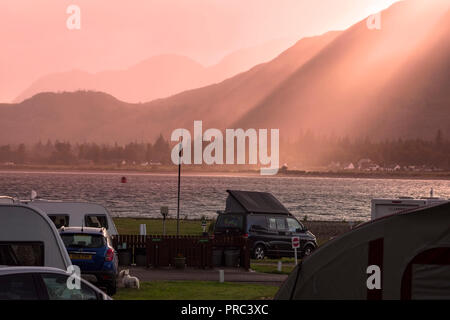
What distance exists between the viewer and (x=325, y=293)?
12.3 m

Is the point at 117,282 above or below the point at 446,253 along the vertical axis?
below

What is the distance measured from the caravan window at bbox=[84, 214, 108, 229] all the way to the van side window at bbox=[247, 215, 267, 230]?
705 cm

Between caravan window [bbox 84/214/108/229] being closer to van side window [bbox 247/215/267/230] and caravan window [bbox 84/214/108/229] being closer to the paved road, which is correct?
the paved road

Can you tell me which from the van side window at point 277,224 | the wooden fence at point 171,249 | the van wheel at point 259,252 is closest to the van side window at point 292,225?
the van side window at point 277,224

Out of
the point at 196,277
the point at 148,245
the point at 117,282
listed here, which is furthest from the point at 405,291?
the point at 148,245

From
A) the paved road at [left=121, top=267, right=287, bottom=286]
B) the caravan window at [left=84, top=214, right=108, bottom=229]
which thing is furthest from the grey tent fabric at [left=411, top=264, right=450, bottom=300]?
the caravan window at [left=84, top=214, right=108, bottom=229]

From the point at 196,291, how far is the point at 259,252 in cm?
1352

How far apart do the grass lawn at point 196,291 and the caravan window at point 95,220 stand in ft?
25.8

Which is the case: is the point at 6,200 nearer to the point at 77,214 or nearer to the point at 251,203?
the point at 77,214

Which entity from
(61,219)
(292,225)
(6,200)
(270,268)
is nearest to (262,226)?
(292,225)

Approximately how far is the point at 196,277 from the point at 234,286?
9.45ft

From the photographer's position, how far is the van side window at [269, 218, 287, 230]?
1371 inches
